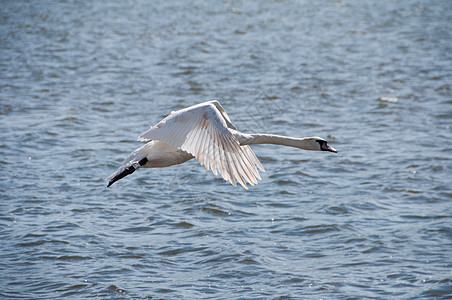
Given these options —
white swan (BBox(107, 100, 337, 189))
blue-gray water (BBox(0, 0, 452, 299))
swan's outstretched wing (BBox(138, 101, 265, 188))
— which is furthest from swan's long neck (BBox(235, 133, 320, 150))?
blue-gray water (BBox(0, 0, 452, 299))

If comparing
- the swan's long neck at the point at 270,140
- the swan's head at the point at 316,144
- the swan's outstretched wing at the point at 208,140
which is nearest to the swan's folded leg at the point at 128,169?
the swan's outstretched wing at the point at 208,140

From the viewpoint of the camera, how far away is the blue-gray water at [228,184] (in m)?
8.38

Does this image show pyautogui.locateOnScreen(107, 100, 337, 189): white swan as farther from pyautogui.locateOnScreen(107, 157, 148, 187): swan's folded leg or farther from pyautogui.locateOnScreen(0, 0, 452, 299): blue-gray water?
pyautogui.locateOnScreen(0, 0, 452, 299): blue-gray water

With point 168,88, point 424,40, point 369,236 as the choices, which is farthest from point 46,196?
point 424,40

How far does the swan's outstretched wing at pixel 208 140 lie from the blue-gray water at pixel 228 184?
1.75 m

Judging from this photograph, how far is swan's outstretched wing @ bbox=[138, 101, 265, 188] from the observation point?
6973 millimetres

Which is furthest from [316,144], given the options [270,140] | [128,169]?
[128,169]

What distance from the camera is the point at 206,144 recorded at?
23.3 feet

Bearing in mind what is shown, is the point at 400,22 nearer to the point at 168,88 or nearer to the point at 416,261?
the point at 168,88

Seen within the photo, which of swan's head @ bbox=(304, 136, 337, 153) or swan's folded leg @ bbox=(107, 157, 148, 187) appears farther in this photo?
swan's head @ bbox=(304, 136, 337, 153)

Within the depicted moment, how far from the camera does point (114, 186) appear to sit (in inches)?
441

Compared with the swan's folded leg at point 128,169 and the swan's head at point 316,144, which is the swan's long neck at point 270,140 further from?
the swan's folded leg at point 128,169

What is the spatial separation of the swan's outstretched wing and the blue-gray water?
175 cm

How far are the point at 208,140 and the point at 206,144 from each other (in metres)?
0.06
